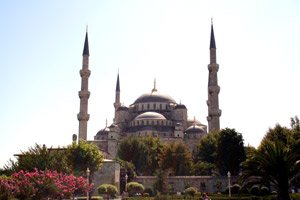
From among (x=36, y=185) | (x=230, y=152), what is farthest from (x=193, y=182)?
(x=36, y=185)

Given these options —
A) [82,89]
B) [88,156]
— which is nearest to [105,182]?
[88,156]

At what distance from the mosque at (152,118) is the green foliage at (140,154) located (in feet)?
19.1

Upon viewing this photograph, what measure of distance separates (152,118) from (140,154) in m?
15.1

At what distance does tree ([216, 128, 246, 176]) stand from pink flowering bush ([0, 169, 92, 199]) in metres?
22.8

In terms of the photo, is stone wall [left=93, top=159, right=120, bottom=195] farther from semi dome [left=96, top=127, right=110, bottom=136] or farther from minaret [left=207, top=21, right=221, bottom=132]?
semi dome [left=96, top=127, right=110, bottom=136]

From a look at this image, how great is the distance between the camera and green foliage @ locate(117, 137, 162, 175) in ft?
167

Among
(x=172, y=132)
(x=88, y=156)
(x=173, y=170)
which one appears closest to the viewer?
(x=88, y=156)

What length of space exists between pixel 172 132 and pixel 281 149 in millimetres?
43487

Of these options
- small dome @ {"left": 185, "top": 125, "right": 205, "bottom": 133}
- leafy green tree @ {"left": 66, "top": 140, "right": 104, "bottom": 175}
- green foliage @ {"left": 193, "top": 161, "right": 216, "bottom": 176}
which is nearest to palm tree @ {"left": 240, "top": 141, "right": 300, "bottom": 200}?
leafy green tree @ {"left": 66, "top": 140, "right": 104, "bottom": 175}

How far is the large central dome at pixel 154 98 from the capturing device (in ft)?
238

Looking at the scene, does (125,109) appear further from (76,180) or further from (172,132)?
(76,180)

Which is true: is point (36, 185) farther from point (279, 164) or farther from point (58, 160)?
point (279, 164)

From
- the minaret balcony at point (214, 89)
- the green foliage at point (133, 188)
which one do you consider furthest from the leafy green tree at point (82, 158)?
the minaret balcony at point (214, 89)

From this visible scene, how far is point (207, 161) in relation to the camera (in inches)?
2029
